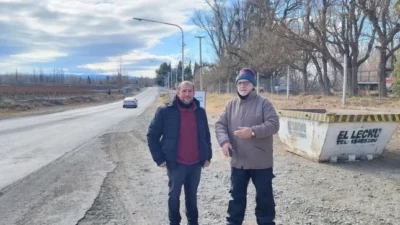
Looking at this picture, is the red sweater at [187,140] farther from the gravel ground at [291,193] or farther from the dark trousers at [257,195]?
the gravel ground at [291,193]

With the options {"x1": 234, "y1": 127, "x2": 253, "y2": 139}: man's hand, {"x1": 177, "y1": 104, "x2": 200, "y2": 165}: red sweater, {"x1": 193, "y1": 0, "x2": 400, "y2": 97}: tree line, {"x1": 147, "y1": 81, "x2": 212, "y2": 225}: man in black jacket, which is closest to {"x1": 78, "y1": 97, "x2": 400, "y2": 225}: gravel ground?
{"x1": 147, "y1": 81, "x2": 212, "y2": 225}: man in black jacket

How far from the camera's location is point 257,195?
13.8 feet

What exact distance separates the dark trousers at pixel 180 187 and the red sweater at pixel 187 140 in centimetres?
8

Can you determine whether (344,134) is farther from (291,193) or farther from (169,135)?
(169,135)

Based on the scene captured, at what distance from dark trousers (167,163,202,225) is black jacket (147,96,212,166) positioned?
0.11m

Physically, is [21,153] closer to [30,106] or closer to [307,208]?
[307,208]

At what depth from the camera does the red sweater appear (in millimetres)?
4230

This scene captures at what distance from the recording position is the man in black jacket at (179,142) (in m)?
4.21

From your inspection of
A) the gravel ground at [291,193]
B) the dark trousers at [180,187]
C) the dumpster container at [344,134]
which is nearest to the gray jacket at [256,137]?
the dark trousers at [180,187]

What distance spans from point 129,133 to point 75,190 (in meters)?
9.43

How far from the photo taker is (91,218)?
5.05m

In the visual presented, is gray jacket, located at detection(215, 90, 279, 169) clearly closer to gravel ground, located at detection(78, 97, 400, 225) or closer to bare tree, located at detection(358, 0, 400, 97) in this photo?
gravel ground, located at detection(78, 97, 400, 225)

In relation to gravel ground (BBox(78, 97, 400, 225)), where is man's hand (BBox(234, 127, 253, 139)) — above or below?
above

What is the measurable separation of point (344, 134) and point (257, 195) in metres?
4.67
